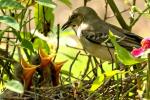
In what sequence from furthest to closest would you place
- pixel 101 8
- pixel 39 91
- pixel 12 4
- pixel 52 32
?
pixel 101 8 < pixel 52 32 < pixel 39 91 < pixel 12 4

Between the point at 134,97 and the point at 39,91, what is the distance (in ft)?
1.29

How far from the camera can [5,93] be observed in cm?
266

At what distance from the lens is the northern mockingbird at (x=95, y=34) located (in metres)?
4.03

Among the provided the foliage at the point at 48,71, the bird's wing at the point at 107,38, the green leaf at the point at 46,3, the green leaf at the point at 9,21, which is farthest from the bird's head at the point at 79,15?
the green leaf at the point at 9,21

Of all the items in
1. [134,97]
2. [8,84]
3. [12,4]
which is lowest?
[134,97]

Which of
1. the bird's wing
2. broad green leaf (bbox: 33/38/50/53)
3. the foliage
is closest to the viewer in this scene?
the foliage

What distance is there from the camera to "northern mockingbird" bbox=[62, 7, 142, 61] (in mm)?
4031

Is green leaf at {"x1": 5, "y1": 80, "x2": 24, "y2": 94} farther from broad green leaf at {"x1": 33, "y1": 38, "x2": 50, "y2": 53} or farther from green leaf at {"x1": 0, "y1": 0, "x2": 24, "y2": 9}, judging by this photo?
broad green leaf at {"x1": 33, "y1": 38, "x2": 50, "y2": 53}

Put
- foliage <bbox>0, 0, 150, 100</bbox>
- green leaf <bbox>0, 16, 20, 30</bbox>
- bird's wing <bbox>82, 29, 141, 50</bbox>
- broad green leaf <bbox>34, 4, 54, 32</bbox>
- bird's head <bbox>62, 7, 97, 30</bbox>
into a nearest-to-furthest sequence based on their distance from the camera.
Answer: green leaf <bbox>0, 16, 20, 30</bbox> → foliage <bbox>0, 0, 150, 100</bbox> → broad green leaf <bbox>34, 4, 54, 32</bbox> → bird's wing <bbox>82, 29, 141, 50</bbox> → bird's head <bbox>62, 7, 97, 30</bbox>

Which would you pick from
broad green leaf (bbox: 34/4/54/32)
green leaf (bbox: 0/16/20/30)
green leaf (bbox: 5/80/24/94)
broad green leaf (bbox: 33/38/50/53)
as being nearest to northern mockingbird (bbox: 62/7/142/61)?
broad green leaf (bbox: 34/4/54/32)

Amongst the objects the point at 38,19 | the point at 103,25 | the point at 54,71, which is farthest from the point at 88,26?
the point at 54,71

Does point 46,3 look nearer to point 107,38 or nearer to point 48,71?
point 48,71

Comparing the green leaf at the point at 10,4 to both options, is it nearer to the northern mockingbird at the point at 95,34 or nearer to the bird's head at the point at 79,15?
the northern mockingbird at the point at 95,34

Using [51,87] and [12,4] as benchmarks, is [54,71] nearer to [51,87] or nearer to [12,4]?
[51,87]
